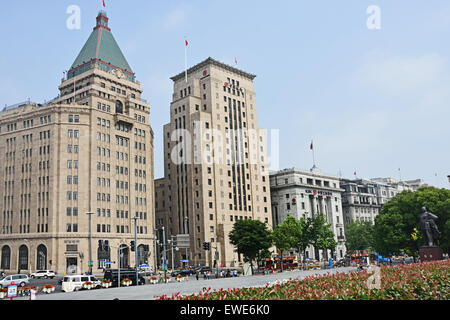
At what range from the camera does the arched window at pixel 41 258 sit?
8669cm

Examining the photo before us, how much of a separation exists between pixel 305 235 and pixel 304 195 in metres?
37.2

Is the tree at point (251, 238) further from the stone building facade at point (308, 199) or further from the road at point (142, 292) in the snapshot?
the stone building facade at point (308, 199)

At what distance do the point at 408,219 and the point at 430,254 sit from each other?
→ 2036 cm

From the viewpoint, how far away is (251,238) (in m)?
79.8

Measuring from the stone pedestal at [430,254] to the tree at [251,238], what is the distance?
3661 cm

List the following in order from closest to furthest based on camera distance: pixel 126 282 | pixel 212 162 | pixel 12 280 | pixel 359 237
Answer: pixel 126 282 < pixel 12 280 < pixel 212 162 < pixel 359 237

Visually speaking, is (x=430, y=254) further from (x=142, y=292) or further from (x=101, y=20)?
(x=101, y=20)

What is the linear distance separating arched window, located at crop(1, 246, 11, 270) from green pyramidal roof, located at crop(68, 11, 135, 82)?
4624 cm

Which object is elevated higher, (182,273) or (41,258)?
(41,258)

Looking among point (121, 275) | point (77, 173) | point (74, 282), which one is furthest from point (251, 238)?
point (77, 173)

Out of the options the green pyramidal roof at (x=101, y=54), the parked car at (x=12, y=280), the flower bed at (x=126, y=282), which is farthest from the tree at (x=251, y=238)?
the green pyramidal roof at (x=101, y=54)

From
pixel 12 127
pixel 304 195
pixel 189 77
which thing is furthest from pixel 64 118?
pixel 304 195

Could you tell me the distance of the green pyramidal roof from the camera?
106 meters

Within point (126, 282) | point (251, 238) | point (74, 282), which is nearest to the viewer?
point (74, 282)
